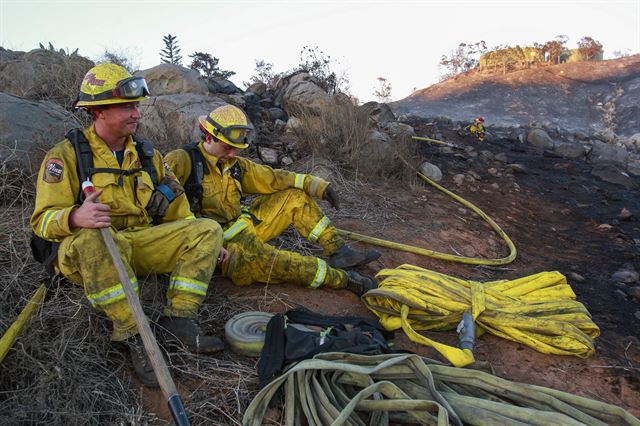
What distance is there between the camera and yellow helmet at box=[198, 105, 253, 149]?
11.4 ft

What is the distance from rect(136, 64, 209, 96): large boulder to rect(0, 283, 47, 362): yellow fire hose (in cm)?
520

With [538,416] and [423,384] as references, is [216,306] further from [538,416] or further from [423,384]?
[538,416]

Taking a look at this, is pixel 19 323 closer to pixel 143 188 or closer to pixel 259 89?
pixel 143 188

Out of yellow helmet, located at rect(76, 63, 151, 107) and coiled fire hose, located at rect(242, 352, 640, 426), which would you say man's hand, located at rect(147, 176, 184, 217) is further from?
coiled fire hose, located at rect(242, 352, 640, 426)

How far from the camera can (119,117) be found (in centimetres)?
276

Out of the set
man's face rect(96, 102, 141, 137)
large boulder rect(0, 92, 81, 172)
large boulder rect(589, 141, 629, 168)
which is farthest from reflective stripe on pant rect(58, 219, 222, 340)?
large boulder rect(589, 141, 629, 168)

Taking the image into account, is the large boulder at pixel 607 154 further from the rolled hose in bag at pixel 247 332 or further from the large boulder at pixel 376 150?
the rolled hose in bag at pixel 247 332

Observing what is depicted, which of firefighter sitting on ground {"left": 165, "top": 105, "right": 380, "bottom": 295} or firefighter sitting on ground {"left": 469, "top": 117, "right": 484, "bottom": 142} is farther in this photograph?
firefighter sitting on ground {"left": 469, "top": 117, "right": 484, "bottom": 142}

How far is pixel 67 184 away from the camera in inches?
101

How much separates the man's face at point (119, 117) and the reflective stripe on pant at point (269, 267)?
1059 millimetres

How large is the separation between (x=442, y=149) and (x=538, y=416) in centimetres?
757

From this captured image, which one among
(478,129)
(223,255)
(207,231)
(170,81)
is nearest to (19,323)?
(207,231)

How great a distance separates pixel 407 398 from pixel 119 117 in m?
2.17

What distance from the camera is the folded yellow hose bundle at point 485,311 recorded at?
3066mm
